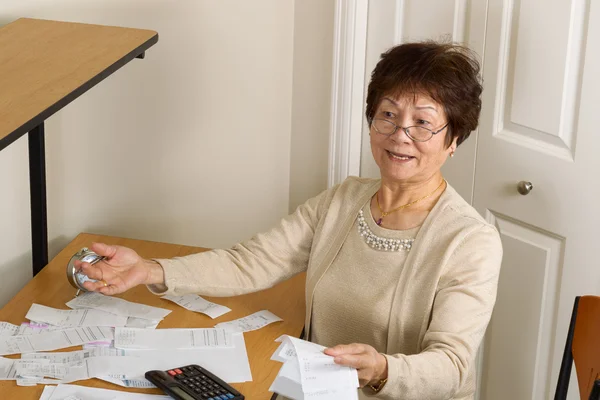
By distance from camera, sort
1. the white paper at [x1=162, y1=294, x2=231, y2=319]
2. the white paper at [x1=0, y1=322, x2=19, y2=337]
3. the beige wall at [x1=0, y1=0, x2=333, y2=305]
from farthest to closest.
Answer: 1. the beige wall at [x1=0, y1=0, x2=333, y2=305]
2. the white paper at [x1=162, y1=294, x2=231, y2=319]
3. the white paper at [x1=0, y1=322, x2=19, y2=337]

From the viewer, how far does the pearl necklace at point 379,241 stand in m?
1.84

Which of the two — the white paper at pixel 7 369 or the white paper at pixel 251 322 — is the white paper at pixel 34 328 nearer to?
the white paper at pixel 7 369

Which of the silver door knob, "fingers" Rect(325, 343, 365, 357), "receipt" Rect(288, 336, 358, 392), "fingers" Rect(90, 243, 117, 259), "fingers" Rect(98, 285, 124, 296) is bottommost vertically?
"fingers" Rect(98, 285, 124, 296)

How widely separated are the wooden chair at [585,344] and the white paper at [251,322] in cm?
65

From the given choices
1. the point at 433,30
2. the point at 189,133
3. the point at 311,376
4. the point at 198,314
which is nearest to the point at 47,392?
the point at 198,314

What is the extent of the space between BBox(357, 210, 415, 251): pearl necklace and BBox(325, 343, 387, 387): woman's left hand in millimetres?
329

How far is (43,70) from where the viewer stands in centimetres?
178

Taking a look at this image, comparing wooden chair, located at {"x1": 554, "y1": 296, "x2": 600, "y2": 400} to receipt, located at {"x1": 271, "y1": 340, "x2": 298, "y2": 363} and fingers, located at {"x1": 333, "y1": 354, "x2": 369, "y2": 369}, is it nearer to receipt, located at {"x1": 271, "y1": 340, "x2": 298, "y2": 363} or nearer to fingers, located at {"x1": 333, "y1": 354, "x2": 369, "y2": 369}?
fingers, located at {"x1": 333, "y1": 354, "x2": 369, "y2": 369}

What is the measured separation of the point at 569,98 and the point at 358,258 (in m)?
0.63

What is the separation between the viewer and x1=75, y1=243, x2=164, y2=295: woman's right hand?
188cm

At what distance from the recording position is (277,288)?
2.23 m

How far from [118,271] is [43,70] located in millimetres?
452

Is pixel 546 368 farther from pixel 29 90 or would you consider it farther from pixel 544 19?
pixel 29 90

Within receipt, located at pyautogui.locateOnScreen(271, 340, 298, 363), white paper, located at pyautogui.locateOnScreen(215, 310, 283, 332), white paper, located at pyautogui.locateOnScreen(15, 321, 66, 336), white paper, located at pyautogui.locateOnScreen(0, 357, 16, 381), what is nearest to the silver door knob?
white paper, located at pyautogui.locateOnScreen(215, 310, 283, 332)
